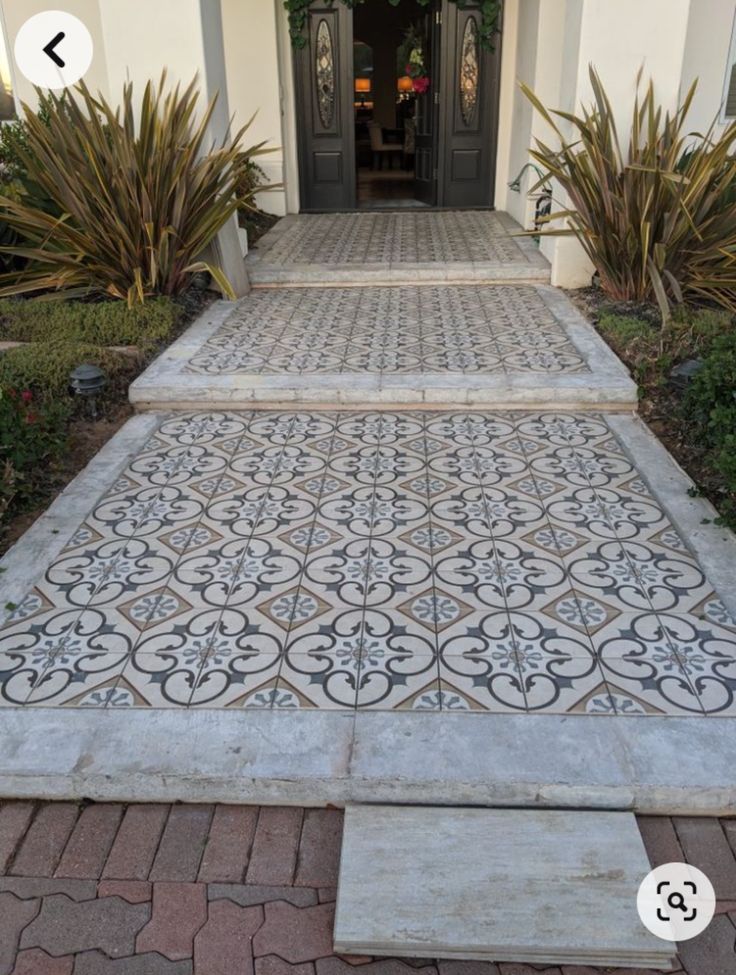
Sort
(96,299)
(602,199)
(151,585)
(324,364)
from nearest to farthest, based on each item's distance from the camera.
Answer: (151,585) → (324,364) → (602,199) → (96,299)

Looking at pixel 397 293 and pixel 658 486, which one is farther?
pixel 397 293

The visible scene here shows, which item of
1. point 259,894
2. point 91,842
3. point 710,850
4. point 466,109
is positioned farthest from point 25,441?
point 466,109

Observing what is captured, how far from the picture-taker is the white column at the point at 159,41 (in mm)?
5551

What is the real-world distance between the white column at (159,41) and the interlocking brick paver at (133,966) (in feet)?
17.8

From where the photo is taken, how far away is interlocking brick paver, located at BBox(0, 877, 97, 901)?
1.85 m

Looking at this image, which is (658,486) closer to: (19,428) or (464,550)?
(464,550)

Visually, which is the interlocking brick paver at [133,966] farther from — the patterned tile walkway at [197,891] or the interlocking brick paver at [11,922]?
the interlocking brick paver at [11,922]

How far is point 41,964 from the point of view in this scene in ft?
5.59

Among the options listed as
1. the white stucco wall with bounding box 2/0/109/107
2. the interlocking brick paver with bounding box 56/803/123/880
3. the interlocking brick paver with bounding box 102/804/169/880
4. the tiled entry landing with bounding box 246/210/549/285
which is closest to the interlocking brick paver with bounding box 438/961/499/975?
the interlocking brick paver with bounding box 102/804/169/880

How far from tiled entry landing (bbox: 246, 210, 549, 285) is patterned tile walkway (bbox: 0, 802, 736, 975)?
14.6 ft

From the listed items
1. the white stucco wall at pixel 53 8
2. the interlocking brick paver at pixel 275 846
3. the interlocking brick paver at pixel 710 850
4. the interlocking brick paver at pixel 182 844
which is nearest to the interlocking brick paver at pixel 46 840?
the interlocking brick paver at pixel 182 844

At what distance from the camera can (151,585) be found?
112 inches

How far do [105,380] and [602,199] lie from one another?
326 cm

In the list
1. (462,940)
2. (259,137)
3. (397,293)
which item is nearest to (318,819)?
(462,940)
